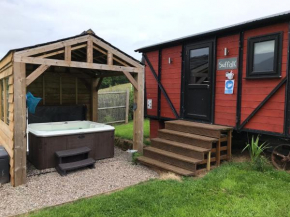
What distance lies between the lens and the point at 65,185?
4.06 metres

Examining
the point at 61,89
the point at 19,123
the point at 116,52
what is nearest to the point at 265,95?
the point at 116,52

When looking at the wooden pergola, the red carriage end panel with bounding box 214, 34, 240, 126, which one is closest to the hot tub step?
the wooden pergola

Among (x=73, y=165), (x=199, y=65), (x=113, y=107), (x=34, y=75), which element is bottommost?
(x=73, y=165)

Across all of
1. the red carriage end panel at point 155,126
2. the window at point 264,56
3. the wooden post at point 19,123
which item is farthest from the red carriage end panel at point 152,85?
the wooden post at point 19,123

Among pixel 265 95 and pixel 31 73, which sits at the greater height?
pixel 31 73

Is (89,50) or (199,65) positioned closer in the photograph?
(89,50)

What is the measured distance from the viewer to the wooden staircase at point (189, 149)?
4.45 metres

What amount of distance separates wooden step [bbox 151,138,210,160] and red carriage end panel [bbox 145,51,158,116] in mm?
1887

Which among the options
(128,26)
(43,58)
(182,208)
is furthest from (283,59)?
(128,26)

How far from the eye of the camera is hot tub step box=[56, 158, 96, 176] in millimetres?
4562

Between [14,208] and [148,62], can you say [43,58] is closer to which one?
[14,208]

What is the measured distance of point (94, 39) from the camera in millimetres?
5020

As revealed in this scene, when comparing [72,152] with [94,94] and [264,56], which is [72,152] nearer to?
[94,94]

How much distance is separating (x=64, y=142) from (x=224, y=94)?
3.61 meters
